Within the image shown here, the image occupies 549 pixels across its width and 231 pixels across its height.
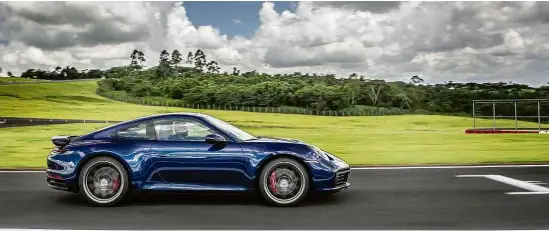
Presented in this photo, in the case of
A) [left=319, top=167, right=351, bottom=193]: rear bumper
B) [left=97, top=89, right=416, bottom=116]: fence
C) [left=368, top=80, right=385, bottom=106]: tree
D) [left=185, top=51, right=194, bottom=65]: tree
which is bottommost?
[left=319, top=167, right=351, bottom=193]: rear bumper

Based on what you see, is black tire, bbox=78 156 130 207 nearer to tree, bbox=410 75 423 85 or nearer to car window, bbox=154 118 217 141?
car window, bbox=154 118 217 141

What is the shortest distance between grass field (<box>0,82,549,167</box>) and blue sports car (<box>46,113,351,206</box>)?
19.4ft

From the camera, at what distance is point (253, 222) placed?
6.25m

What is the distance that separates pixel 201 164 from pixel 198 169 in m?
0.07

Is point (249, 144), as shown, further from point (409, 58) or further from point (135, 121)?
point (409, 58)

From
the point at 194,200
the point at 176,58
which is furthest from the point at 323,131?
the point at 194,200

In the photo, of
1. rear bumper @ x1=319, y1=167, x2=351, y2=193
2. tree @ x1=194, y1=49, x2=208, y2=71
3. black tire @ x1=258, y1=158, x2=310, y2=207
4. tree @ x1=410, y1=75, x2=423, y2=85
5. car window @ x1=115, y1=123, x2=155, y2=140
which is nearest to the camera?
black tire @ x1=258, y1=158, x2=310, y2=207

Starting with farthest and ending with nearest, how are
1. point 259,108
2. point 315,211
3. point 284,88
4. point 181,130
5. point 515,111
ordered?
point 515,111
point 284,88
point 259,108
point 181,130
point 315,211

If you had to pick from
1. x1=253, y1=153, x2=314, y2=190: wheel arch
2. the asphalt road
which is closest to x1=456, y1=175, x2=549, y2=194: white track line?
the asphalt road

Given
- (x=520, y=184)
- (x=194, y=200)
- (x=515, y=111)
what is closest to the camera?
(x=194, y=200)

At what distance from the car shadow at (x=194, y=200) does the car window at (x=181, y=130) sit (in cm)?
66

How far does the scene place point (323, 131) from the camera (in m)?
13.7

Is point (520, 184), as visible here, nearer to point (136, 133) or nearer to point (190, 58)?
point (136, 133)

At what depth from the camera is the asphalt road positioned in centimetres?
610
